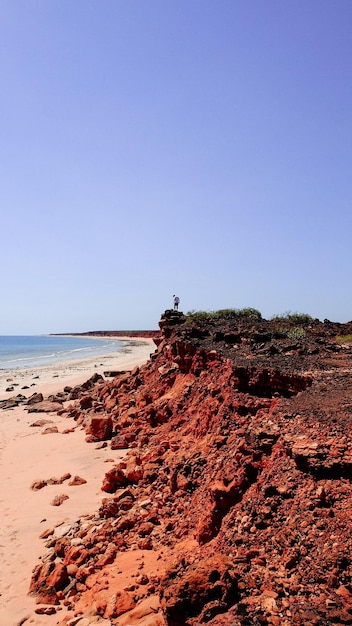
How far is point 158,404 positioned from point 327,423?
751 centimetres

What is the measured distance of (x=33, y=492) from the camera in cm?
986

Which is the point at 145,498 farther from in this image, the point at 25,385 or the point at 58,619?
the point at 25,385

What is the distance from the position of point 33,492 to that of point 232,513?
6262 millimetres

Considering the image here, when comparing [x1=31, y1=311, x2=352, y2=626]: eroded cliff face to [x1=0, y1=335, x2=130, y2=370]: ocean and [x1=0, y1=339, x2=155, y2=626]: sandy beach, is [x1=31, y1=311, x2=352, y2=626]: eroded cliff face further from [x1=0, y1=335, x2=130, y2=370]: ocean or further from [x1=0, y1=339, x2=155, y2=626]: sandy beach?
[x1=0, y1=335, x2=130, y2=370]: ocean

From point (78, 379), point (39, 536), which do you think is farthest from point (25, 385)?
point (39, 536)

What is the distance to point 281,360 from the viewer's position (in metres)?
9.95

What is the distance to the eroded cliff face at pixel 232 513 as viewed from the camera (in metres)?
3.91

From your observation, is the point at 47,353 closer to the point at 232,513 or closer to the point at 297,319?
the point at 297,319

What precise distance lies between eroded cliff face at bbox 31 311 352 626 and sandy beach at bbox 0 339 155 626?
1.07 ft

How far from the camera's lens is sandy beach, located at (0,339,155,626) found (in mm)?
6336

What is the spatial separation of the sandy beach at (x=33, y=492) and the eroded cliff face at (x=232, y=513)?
0.33m

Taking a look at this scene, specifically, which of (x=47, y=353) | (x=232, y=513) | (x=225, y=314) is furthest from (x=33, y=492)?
(x=47, y=353)

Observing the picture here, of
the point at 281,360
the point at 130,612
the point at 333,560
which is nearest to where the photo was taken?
the point at 333,560

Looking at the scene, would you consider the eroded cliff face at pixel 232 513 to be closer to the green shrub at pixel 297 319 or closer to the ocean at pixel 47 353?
the green shrub at pixel 297 319
